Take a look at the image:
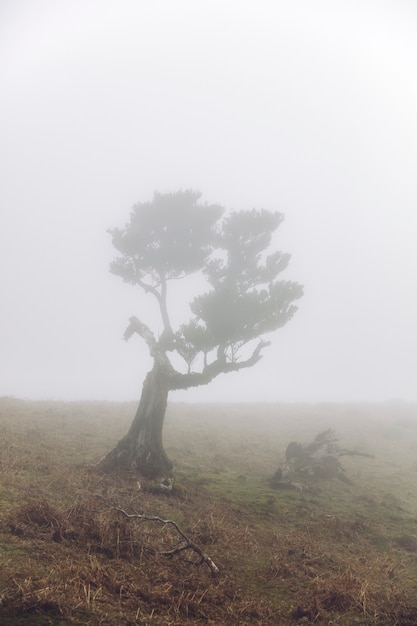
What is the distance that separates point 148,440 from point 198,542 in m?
7.28

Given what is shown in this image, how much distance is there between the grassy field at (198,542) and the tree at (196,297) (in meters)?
2.57

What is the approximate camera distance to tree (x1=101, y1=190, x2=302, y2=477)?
1617cm

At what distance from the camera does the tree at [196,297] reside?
16.2 m

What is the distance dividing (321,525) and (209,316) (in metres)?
10.0

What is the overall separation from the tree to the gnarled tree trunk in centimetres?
4

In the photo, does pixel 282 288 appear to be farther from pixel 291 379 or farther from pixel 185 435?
pixel 291 379

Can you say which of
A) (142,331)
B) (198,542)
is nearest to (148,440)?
(142,331)

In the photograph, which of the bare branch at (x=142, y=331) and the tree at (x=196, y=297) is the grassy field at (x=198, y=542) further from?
the bare branch at (x=142, y=331)

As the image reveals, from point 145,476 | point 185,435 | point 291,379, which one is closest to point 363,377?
point 291,379

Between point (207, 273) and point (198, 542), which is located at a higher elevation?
point (207, 273)

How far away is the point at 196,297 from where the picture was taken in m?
18.9

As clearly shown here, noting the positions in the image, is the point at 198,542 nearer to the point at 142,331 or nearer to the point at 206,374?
the point at 206,374

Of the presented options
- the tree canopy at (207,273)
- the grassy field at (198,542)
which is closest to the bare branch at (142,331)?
the tree canopy at (207,273)

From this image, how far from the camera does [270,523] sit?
1067 centimetres
